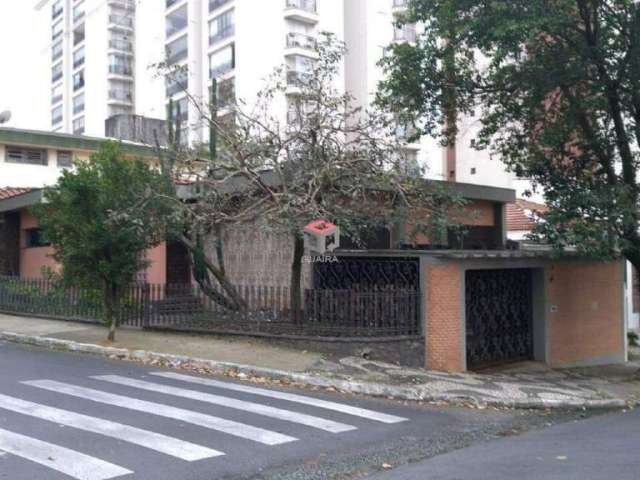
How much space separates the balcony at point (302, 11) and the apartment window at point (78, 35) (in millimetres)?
29727

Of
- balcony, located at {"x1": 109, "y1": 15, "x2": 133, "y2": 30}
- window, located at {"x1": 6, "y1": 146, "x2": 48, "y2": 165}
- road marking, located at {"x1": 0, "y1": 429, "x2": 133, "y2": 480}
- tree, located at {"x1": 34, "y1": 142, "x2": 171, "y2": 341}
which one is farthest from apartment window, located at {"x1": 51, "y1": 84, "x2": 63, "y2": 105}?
road marking, located at {"x1": 0, "y1": 429, "x2": 133, "y2": 480}

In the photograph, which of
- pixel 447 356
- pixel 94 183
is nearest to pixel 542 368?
pixel 447 356

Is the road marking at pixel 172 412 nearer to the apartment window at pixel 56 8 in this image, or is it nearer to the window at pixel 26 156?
the window at pixel 26 156

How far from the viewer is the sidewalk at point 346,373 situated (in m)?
10.7

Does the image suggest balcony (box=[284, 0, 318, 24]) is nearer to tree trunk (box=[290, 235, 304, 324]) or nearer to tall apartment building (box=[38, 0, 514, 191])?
tall apartment building (box=[38, 0, 514, 191])

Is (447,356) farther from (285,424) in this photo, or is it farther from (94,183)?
(94,183)

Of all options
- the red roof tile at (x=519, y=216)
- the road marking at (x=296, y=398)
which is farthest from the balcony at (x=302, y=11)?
the road marking at (x=296, y=398)

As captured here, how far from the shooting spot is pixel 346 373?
11609mm

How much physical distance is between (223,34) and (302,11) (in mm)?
6001

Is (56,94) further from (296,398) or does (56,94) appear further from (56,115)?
(296,398)

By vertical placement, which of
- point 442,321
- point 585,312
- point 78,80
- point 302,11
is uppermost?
point 78,80

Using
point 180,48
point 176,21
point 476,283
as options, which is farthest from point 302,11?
point 476,283

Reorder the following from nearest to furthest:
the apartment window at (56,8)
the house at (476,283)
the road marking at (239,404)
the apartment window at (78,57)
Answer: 1. the road marking at (239,404)
2. the house at (476,283)
3. the apartment window at (78,57)
4. the apartment window at (56,8)

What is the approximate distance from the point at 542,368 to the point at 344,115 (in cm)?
728
